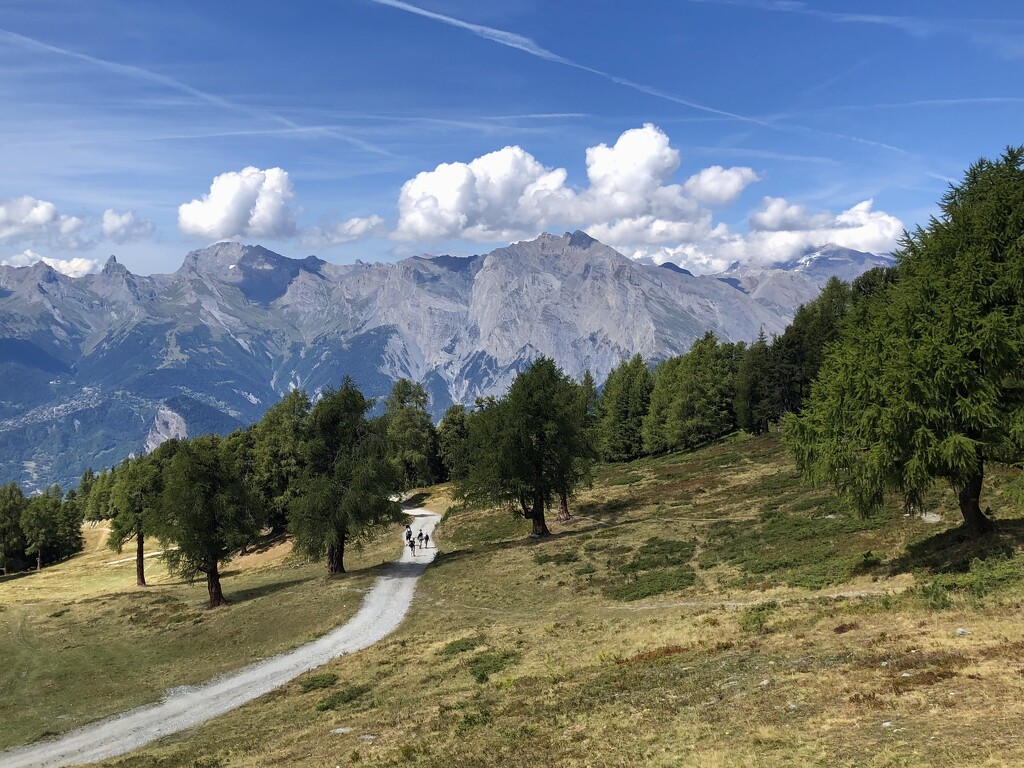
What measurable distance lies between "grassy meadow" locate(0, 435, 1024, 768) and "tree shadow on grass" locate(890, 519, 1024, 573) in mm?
156

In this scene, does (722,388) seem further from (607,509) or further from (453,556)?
(453,556)

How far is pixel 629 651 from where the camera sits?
23.1 metres

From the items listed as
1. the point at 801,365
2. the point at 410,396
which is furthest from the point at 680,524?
the point at 410,396

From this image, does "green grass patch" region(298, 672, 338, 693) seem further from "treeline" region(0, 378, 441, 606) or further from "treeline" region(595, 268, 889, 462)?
"treeline" region(595, 268, 889, 462)

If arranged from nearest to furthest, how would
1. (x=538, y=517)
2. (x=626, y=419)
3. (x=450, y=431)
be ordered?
(x=538, y=517) → (x=450, y=431) → (x=626, y=419)

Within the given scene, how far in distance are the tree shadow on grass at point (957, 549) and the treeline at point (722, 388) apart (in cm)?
5282

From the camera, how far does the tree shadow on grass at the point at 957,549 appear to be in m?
24.4

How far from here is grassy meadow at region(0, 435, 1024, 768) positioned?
44.8ft

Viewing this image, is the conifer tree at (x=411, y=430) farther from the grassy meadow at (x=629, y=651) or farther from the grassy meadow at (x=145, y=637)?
the grassy meadow at (x=629, y=651)

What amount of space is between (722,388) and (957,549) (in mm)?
78054

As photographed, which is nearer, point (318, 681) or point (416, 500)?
point (318, 681)

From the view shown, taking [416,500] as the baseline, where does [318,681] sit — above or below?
below

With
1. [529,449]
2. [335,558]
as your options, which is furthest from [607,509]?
[335,558]

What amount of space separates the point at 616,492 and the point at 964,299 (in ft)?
164
